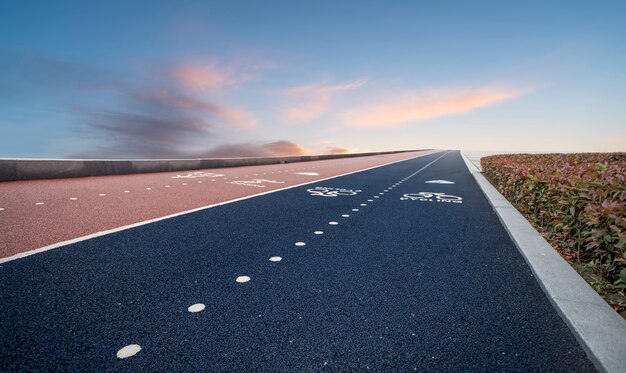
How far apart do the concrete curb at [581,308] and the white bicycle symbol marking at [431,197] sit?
4184mm

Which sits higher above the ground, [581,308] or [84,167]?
[84,167]

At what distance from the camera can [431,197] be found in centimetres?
913

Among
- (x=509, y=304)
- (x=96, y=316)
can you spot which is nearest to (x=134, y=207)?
(x=96, y=316)

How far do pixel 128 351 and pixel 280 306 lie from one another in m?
1.14

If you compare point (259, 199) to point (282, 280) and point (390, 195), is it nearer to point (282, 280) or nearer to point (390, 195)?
point (390, 195)

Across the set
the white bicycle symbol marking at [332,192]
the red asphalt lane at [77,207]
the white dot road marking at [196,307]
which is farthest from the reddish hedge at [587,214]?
the red asphalt lane at [77,207]

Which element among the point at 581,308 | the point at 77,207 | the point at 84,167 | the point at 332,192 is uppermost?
the point at 84,167

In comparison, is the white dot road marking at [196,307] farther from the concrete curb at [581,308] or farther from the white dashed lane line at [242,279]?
the concrete curb at [581,308]

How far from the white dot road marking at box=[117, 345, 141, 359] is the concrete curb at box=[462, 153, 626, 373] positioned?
2.99 meters

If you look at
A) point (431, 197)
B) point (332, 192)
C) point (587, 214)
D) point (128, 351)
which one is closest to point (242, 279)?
point (128, 351)

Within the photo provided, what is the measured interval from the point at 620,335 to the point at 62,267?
16.7 ft

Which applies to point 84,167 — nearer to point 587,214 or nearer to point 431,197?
point 431,197

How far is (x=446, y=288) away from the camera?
123 inches

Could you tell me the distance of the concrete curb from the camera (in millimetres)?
2078
